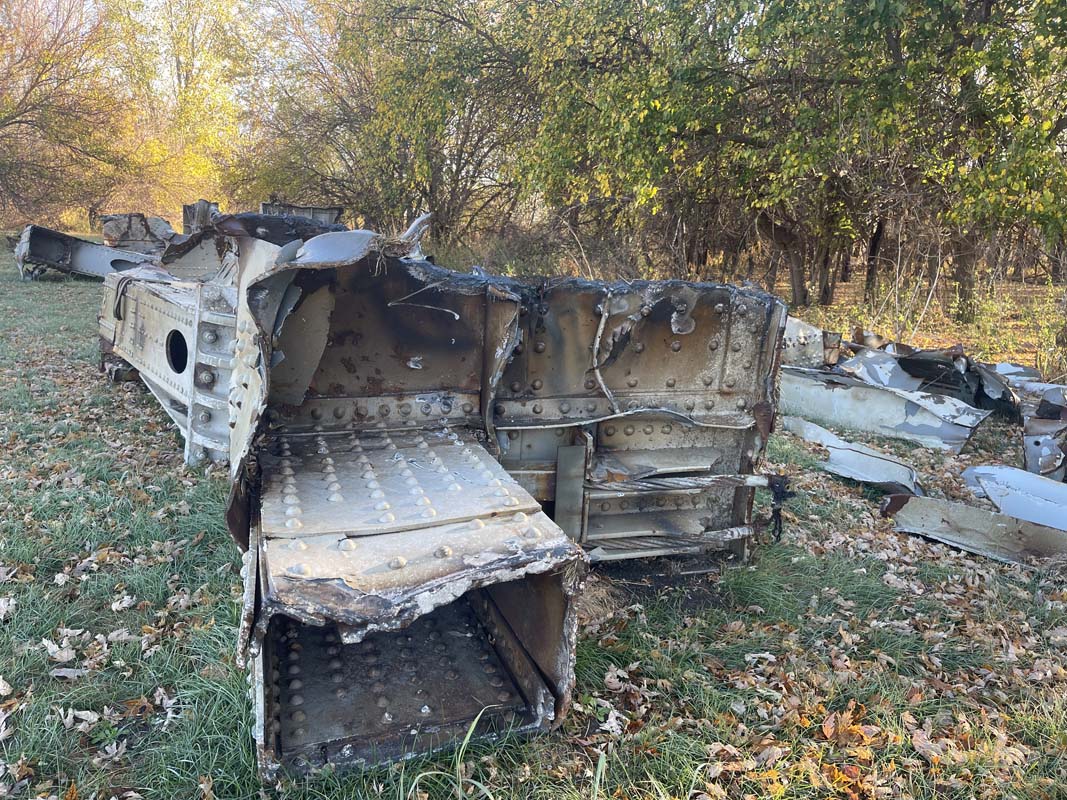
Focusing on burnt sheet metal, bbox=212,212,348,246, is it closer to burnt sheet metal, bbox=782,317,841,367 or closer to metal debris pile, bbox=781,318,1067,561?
metal debris pile, bbox=781,318,1067,561

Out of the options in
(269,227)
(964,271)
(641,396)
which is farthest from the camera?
(964,271)

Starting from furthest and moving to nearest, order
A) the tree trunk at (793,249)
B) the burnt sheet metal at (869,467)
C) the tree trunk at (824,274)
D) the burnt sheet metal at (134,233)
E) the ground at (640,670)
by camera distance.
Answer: the tree trunk at (824,274)
the tree trunk at (793,249)
the burnt sheet metal at (134,233)
the burnt sheet metal at (869,467)
the ground at (640,670)

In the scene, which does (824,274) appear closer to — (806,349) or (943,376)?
(806,349)

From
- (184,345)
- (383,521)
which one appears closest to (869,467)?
(383,521)

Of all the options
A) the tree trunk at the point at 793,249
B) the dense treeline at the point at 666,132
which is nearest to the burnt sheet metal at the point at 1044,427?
the dense treeline at the point at 666,132

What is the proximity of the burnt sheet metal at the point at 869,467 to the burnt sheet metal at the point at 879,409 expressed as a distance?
1001 millimetres

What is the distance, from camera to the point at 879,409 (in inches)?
294

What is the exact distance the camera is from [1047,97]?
817 centimetres

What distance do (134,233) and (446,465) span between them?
1526 centimetres

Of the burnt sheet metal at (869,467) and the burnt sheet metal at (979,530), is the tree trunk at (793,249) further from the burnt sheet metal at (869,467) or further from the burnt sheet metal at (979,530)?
the burnt sheet metal at (979,530)

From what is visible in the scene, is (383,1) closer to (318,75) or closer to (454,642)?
(318,75)

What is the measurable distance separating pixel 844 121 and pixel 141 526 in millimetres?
9628

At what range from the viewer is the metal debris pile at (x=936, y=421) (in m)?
4.81

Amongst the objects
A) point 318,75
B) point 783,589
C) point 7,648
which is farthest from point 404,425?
point 318,75
